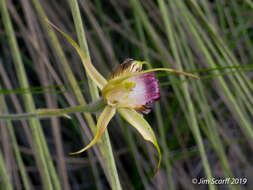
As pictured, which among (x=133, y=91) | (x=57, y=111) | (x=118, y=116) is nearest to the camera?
(x=57, y=111)

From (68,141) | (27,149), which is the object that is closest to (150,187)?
(68,141)

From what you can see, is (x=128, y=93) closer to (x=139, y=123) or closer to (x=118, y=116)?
(x=139, y=123)

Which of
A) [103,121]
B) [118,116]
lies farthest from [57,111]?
[118,116]

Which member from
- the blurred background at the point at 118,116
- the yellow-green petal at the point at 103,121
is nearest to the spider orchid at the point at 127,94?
the yellow-green petal at the point at 103,121

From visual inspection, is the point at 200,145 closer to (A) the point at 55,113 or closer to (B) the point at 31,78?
(A) the point at 55,113

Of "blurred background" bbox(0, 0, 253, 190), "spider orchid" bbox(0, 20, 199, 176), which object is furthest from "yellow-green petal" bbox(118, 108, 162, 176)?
"blurred background" bbox(0, 0, 253, 190)

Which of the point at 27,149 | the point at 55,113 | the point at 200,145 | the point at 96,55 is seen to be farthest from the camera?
the point at 27,149

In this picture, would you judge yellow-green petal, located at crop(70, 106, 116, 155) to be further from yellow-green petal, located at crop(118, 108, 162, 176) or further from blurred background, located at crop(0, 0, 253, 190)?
blurred background, located at crop(0, 0, 253, 190)

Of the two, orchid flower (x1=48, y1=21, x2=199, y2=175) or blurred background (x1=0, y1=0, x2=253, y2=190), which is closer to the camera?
orchid flower (x1=48, y1=21, x2=199, y2=175)
